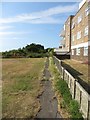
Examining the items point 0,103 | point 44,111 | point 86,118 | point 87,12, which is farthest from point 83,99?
point 87,12

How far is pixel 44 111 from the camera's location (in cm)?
844

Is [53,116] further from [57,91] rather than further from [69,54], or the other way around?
[69,54]

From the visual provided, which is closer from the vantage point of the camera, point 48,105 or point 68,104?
point 68,104

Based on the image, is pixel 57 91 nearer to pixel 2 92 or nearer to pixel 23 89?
pixel 23 89

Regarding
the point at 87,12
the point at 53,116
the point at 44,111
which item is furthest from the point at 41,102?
the point at 87,12

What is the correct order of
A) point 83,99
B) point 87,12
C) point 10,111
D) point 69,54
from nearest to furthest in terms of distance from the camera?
1. point 83,99
2. point 10,111
3. point 87,12
4. point 69,54

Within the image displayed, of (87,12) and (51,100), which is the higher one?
(87,12)

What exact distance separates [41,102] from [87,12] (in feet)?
89.2

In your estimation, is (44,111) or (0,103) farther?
(0,103)

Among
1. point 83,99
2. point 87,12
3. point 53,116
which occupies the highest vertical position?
point 87,12

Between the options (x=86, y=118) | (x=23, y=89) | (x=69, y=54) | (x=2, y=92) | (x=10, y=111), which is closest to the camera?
(x=86, y=118)

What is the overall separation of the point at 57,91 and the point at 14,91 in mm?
2285

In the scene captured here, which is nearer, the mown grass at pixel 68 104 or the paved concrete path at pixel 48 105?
the mown grass at pixel 68 104

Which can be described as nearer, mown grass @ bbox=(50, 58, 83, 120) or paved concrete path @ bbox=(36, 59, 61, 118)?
mown grass @ bbox=(50, 58, 83, 120)
